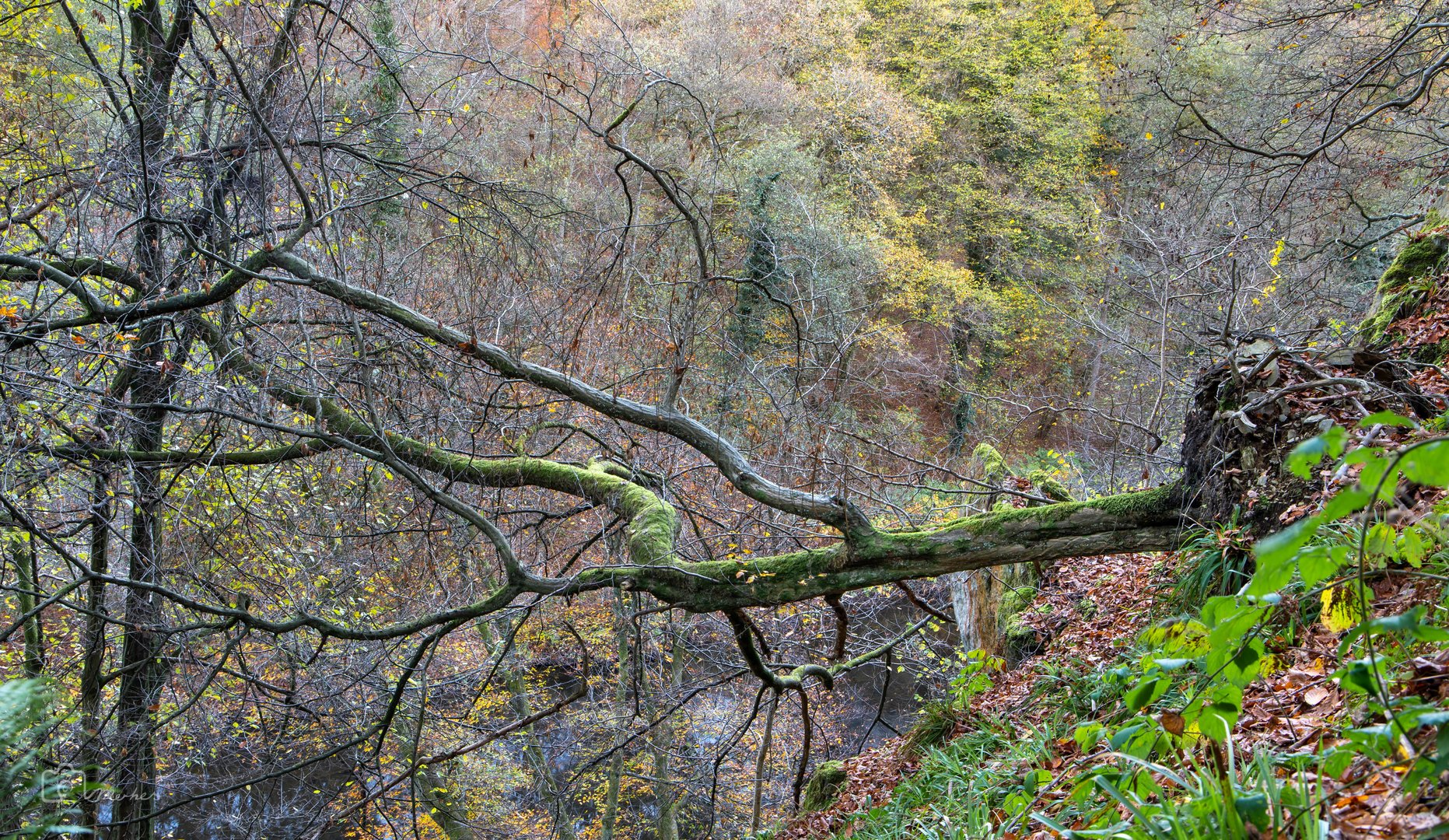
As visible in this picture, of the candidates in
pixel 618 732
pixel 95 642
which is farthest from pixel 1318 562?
pixel 618 732

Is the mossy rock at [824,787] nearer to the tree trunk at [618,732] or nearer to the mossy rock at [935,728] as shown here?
the mossy rock at [935,728]

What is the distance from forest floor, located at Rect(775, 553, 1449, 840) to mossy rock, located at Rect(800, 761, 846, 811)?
6 centimetres

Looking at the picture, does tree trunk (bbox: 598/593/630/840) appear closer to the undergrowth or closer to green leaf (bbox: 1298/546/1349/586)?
the undergrowth

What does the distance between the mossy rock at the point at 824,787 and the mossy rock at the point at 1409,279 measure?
398cm

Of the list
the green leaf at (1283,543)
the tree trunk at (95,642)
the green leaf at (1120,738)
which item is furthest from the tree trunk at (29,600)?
the green leaf at (1283,543)

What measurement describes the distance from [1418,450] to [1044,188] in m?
21.1

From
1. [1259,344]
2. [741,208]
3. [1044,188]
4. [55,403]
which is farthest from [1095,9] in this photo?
[55,403]

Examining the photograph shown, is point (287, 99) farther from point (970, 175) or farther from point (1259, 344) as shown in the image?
point (970, 175)

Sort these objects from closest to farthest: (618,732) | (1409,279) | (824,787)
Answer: (1409,279)
(824,787)
(618,732)

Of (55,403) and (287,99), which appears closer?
(55,403)

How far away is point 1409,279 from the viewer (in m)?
4.80

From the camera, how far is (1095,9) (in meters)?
21.2

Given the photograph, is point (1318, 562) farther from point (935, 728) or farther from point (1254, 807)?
point (935, 728)

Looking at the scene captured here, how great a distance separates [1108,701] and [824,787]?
2.69 m
